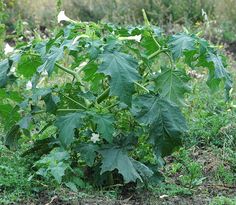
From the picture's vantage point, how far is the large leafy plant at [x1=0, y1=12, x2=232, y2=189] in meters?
3.39

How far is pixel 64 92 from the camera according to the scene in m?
3.69

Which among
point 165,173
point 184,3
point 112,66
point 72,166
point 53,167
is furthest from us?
point 184,3

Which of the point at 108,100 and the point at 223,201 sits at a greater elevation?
the point at 108,100

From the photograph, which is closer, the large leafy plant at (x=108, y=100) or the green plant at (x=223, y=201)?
the large leafy plant at (x=108, y=100)

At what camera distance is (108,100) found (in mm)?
3852

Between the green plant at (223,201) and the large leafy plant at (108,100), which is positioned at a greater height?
the large leafy plant at (108,100)

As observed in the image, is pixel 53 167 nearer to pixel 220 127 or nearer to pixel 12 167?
pixel 12 167

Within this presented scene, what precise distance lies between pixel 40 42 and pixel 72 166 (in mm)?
827

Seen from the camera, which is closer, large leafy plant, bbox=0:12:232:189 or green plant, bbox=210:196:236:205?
large leafy plant, bbox=0:12:232:189

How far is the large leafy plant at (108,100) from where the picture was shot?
133 inches

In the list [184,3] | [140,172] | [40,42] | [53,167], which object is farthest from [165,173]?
[184,3]

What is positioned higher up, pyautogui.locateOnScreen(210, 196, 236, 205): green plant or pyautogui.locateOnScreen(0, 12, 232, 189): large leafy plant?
pyautogui.locateOnScreen(0, 12, 232, 189): large leafy plant

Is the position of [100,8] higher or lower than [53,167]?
lower

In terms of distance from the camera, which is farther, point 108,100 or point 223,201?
point 108,100
